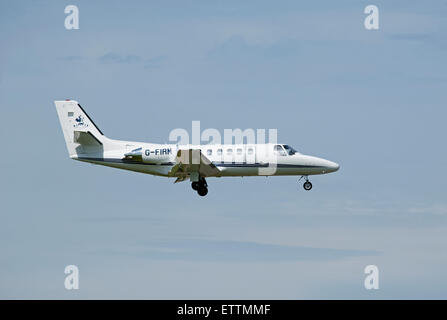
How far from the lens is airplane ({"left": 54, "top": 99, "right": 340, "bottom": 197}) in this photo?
142 ft

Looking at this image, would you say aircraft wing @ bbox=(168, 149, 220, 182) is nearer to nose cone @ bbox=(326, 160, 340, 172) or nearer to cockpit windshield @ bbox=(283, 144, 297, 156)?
cockpit windshield @ bbox=(283, 144, 297, 156)

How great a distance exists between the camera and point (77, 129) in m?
45.8

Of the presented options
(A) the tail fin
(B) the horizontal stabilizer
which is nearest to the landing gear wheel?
(A) the tail fin

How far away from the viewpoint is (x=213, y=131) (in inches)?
1731

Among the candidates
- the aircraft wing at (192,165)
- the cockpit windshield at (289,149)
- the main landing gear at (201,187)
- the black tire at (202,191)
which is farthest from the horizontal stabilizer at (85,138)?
the cockpit windshield at (289,149)

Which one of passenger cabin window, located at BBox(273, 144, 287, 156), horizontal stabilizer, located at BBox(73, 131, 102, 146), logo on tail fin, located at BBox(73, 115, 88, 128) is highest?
logo on tail fin, located at BBox(73, 115, 88, 128)

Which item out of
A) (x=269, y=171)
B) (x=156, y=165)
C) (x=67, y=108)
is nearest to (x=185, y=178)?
(x=156, y=165)

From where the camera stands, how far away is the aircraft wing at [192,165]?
42094 millimetres

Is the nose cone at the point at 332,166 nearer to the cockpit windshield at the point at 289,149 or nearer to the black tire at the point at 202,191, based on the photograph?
the cockpit windshield at the point at 289,149

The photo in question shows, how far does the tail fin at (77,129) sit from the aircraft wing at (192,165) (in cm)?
492

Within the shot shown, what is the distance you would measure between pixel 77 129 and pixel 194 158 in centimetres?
819

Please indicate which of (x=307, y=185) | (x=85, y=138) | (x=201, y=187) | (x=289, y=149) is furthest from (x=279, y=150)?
(x=85, y=138)
